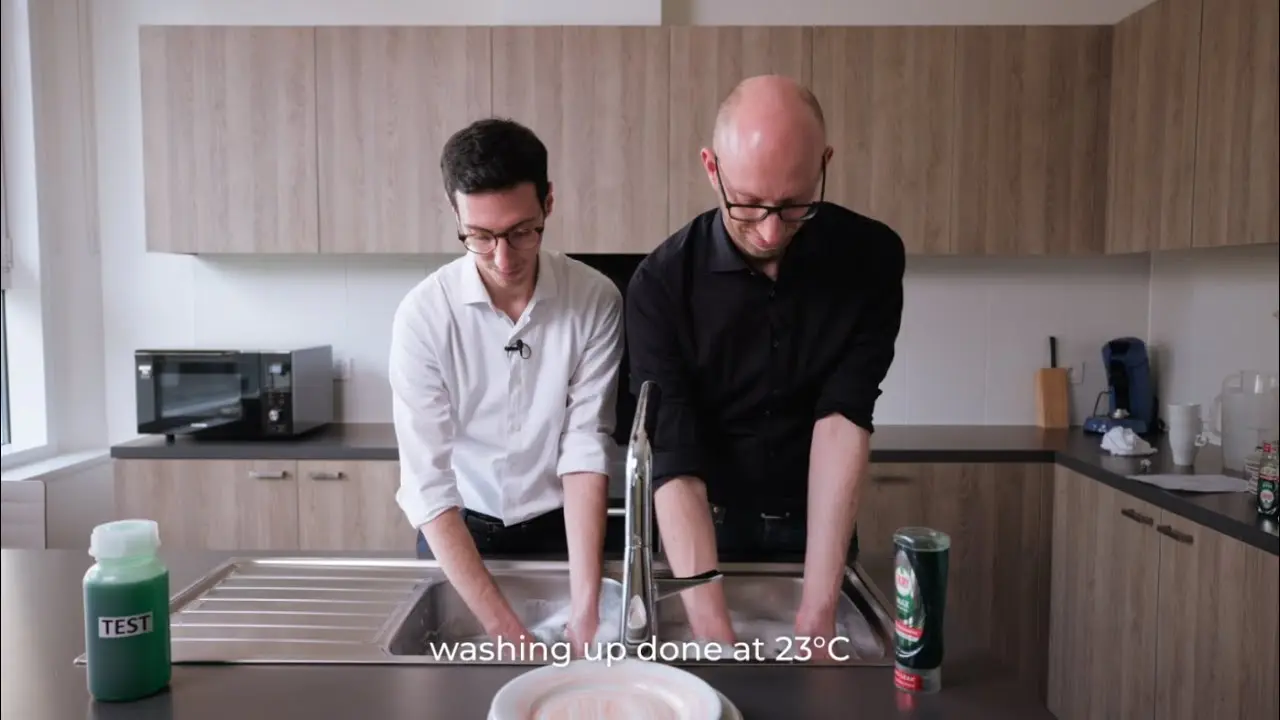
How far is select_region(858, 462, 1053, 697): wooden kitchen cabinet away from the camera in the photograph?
2658mm

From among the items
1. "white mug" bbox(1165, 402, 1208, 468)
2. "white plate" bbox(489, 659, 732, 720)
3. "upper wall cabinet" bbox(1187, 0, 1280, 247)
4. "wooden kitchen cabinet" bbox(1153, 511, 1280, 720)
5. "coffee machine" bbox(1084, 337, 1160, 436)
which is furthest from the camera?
"coffee machine" bbox(1084, 337, 1160, 436)

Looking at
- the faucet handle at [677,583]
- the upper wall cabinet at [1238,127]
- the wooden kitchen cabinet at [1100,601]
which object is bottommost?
the wooden kitchen cabinet at [1100,601]

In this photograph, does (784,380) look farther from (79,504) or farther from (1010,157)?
(79,504)

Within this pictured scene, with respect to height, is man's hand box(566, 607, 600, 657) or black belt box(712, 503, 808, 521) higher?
black belt box(712, 503, 808, 521)

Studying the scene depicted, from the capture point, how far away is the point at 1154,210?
259 centimetres

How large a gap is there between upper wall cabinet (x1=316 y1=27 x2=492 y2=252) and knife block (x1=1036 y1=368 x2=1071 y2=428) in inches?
79.2

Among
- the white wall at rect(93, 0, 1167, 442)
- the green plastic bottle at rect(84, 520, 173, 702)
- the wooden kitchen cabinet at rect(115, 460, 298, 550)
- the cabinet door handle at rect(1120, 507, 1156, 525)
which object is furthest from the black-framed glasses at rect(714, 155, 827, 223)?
the white wall at rect(93, 0, 1167, 442)

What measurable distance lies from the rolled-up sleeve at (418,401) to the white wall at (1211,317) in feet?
7.05

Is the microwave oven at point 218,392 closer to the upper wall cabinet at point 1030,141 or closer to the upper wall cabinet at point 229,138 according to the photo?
the upper wall cabinet at point 229,138

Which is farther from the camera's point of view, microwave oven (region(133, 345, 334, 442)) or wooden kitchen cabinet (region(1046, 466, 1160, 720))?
microwave oven (region(133, 345, 334, 442))

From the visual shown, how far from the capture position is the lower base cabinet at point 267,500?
2.69 m

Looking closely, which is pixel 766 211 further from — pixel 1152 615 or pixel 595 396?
pixel 1152 615

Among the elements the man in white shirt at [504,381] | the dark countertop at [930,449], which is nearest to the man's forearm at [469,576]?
the man in white shirt at [504,381]

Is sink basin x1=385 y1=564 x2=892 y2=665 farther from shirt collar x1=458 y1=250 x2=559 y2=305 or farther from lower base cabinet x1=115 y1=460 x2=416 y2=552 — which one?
lower base cabinet x1=115 y1=460 x2=416 y2=552
